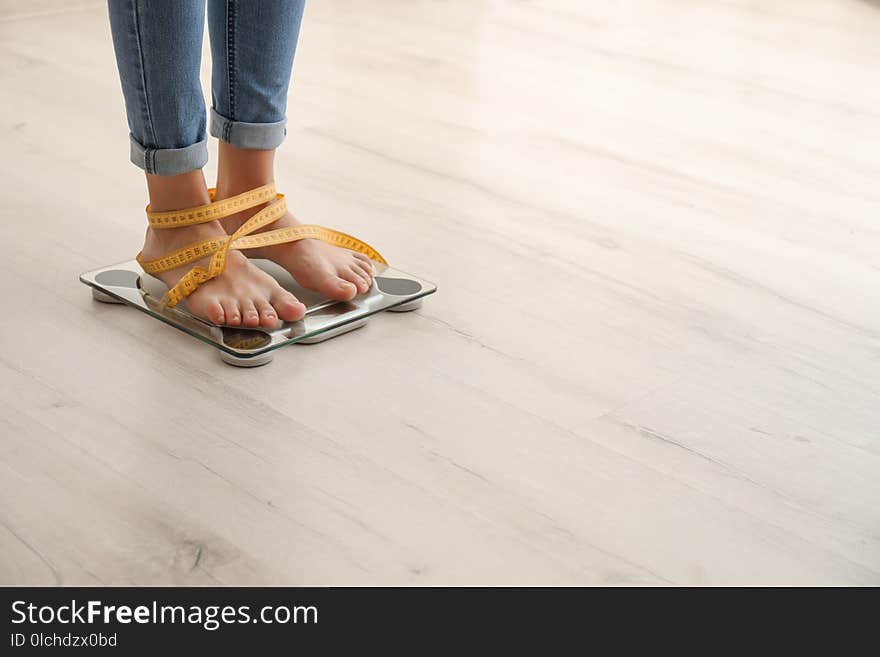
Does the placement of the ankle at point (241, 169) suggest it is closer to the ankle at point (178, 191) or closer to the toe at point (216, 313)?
the ankle at point (178, 191)

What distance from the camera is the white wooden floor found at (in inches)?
38.4

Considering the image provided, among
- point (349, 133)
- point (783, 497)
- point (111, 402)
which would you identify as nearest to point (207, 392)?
point (111, 402)

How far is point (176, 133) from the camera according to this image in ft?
4.13

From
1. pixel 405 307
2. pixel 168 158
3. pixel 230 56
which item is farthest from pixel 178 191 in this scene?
pixel 405 307

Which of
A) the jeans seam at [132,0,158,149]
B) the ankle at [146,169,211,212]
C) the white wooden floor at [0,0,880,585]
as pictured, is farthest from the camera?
the ankle at [146,169,211,212]

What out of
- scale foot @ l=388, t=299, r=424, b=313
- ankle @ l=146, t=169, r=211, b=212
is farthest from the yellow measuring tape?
scale foot @ l=388, t=299, r=424, b=313

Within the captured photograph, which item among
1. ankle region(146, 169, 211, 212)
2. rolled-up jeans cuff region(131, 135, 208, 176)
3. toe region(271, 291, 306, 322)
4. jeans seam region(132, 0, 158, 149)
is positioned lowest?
toe region(271, 291, 306, 322)

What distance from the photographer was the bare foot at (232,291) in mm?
1263

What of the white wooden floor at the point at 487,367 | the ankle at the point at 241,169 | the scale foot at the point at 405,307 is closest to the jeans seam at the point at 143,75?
the ankle at the point at 241,169

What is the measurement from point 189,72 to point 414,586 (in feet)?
1.98

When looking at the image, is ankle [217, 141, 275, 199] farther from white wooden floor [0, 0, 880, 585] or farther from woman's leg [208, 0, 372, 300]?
white wooden floor [0, 0, 880, 585]

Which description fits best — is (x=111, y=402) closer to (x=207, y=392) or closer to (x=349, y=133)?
(x=207, y=392)

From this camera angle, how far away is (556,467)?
1.08m
